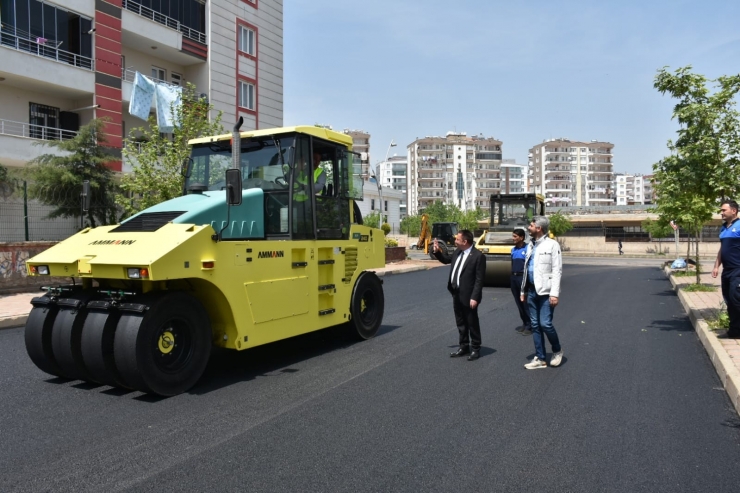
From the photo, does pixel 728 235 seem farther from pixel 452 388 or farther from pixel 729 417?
pixel 452 388

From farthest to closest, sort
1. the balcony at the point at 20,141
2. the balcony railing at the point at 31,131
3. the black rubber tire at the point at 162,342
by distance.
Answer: the balcony railing at the point at 31,131 → the balcony at the point at 20,141 → the black rubber tire at the point at 162,342

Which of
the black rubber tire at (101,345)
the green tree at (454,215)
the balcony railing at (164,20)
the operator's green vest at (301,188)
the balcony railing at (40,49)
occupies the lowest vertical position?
the black rubber tire at (101,345)

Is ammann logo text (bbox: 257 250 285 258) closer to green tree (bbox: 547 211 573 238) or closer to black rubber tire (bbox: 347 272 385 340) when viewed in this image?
black rubber tire (bbox: 347 272 385 340)

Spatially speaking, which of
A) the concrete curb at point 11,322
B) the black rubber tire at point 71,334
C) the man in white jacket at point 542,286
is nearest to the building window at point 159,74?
the concrete curb at point 11,322

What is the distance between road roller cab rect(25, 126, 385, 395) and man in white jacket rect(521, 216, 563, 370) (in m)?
2.65

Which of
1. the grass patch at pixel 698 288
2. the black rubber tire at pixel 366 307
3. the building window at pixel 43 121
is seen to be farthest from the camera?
the building window at pixel 43 121

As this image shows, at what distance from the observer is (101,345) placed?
5.79 meters

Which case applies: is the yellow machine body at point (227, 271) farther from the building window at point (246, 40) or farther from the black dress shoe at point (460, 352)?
the building window at point (246, 40)

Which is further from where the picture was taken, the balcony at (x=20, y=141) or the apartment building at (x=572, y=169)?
the apartment building at (x=572, y=169)

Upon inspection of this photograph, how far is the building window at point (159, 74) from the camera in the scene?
27581mm

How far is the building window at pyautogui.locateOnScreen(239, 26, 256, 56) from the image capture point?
30641mm

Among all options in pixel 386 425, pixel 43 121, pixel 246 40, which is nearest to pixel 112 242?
pixel 386 425

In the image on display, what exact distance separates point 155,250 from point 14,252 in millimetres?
10624

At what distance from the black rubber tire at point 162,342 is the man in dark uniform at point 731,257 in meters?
6.72
